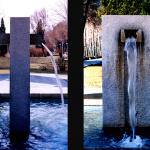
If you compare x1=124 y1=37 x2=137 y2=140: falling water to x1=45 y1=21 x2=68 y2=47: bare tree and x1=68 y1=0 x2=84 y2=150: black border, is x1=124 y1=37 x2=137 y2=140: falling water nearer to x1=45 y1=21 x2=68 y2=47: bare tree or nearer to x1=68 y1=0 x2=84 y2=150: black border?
x1=68 y1=0 x2=84 y2=150: black border

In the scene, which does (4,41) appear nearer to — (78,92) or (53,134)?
(53,134)

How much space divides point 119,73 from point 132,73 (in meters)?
0.19

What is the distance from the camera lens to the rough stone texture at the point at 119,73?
6316 mm

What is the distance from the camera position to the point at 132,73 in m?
6.41

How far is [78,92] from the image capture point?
1.61 m

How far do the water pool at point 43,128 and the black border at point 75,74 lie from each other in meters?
4.02

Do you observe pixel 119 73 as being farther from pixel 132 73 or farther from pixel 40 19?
pixel 40 19

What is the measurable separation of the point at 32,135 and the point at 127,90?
159cm

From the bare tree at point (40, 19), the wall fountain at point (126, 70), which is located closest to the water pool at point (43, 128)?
the wall fountain at point (126, 70)

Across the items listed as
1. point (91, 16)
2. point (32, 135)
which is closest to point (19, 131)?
point (32, 135)

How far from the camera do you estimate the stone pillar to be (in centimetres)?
619

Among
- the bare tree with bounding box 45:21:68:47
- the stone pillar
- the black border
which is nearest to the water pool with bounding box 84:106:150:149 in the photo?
the stone pillar

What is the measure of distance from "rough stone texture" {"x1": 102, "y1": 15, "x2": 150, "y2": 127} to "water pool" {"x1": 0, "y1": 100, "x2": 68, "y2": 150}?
33.5 inches

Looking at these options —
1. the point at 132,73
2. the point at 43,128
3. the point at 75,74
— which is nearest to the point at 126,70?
the point at 132,73
